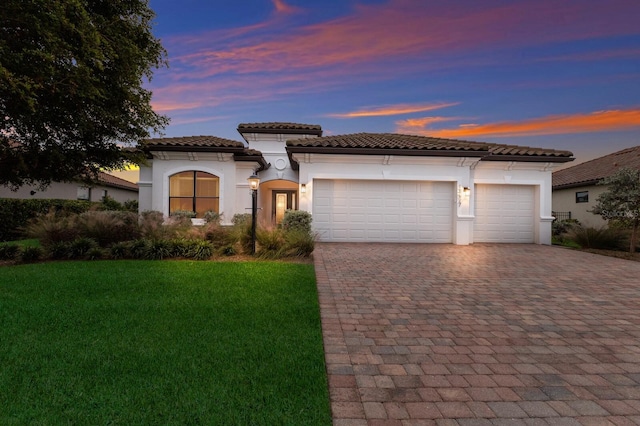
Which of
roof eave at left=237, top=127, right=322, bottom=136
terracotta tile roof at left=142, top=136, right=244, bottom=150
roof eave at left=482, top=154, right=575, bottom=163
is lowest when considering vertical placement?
roof eave at left=482, top=154, right=575, bottom=163

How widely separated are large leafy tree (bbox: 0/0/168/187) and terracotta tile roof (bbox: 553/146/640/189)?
22.5 meters

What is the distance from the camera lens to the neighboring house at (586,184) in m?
17.6

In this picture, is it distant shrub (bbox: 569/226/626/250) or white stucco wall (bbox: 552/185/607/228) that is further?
white stucco wall (bbox: 552/185/607/228)

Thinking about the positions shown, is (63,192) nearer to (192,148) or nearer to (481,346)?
(192,148)

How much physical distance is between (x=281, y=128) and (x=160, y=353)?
48.9 ft

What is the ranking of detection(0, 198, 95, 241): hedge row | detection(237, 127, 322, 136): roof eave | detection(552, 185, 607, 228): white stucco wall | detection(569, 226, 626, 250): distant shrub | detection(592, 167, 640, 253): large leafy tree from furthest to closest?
detection(552, 185, 607, 228): white stucco wall, detection(237, 127, 322, 136): roof eave, detection(0, 198, 95, 241): hedge row, detection(569, 226, 626, 250): distant shrub, detection(592, 167, 640, 253): large leafy tree

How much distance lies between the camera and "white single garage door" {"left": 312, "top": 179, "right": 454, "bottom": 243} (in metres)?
12.6

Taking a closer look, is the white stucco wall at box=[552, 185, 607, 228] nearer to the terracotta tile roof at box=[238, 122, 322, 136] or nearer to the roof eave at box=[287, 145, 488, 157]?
the roof eave at box=[287, 145, 488, 157]

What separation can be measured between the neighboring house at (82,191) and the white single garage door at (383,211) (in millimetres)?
9498

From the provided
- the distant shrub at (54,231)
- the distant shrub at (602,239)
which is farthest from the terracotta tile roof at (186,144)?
the distant shrub at (602,239)

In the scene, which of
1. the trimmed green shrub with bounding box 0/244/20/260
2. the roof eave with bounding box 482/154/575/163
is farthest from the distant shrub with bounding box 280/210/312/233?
the roof eave with bounding box 482/154/575/163

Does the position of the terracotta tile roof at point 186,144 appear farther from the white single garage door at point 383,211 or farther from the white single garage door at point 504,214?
the white single garage door at point 504,214

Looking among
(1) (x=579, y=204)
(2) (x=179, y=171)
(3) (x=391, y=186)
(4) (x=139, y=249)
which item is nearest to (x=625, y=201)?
(3) (x=391, y=186)

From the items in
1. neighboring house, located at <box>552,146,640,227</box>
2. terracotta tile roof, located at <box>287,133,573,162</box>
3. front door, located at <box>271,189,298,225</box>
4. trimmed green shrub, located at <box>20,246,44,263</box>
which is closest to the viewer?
trimmed green shrub, located at <box>20,246,44,263</box>
